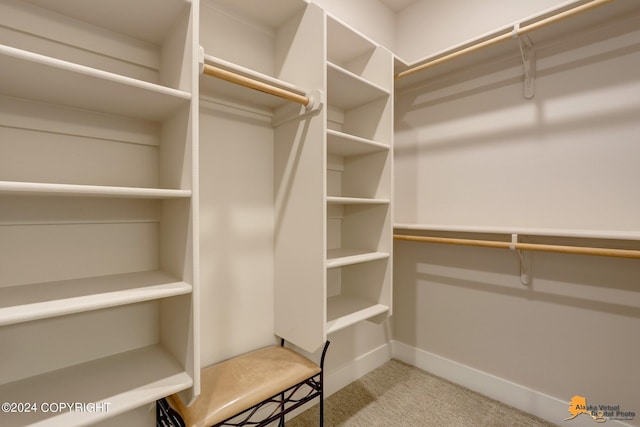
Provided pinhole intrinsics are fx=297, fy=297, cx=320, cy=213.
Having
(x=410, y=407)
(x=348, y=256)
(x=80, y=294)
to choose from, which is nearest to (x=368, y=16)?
(x=348, y=256)

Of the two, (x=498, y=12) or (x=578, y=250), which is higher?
(x=498, y=12)

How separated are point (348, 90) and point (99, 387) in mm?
1760

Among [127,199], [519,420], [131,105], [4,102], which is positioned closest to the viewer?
[4,102]

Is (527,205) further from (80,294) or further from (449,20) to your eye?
(80,294)

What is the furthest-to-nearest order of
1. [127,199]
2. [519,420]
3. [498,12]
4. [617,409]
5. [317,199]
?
[498,12] < [519,420] < [617,409] < [317,199] < [127,199]

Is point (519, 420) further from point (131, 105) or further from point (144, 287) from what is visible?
point (131, 105)

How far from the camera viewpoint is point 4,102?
3.14ft

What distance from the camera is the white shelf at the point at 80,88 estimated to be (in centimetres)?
80

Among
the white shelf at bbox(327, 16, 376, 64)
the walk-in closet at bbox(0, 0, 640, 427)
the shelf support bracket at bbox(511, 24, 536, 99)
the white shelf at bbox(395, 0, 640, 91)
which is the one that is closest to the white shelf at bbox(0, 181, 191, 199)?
the walk-in closet at bbox(0, 0, 640, 427)

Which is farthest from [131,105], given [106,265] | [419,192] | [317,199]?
[419,192]

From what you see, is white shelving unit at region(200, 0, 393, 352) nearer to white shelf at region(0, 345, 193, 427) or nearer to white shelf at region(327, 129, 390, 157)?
white shelf at region(327, 129, 390, 157)

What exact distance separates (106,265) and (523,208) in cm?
218

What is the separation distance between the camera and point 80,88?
0.95 metres

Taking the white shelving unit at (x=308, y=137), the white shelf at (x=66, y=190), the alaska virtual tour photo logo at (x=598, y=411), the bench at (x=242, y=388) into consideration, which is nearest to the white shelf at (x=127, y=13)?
the white shelving unit at (x=308, y=137)
